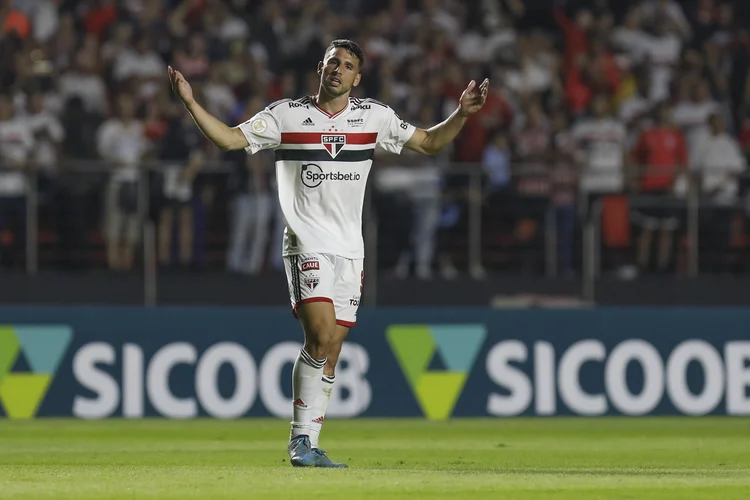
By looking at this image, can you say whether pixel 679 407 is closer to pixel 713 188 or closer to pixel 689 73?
pixel 713 188

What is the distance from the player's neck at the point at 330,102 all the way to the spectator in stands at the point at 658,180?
8.92 metres

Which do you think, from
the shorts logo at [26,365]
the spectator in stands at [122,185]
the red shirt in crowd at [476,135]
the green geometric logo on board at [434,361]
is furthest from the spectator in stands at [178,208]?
the red shirt in crowd at [476,135]

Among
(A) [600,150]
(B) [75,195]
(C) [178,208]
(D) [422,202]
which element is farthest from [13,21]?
(A) [600,150]

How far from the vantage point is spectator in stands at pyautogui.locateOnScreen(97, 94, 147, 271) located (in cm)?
1692

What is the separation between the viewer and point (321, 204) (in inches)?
364

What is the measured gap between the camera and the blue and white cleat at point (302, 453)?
356 inches

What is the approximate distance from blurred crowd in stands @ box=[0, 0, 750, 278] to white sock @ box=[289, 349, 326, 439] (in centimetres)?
759

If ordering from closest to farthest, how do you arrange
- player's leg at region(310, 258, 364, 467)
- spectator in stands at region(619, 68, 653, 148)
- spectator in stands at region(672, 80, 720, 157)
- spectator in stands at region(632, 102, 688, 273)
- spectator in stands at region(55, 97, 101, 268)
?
player's leg at region(310, 258, 364, 467), spectator in stands at region(55, 97, 101, 268), spectator in stands at region(632, 102, 688, 273), spectator in stands at region(672, 80, 720, 157), spectator in stands at region(619, 68, 653, 148)

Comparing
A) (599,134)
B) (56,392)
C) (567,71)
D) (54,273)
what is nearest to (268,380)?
(56,392)

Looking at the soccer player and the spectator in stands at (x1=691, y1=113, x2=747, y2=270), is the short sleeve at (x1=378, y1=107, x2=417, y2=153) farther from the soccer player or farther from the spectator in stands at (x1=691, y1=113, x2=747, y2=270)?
the spectator in stands at (x1=691, y1=113, x2=747, y2=270)

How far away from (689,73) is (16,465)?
1217cm

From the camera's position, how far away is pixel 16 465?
983 cm

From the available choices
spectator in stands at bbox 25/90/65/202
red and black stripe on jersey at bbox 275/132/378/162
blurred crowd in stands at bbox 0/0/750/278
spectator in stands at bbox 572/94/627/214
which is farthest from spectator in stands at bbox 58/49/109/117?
red and black stripe on jersey at bbox 275/132/378/162

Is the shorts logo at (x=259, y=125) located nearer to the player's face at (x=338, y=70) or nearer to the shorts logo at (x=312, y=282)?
the player's face at (x=338, y=70)
